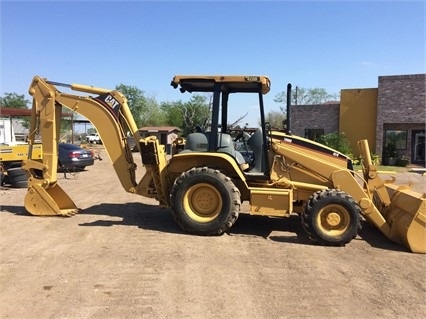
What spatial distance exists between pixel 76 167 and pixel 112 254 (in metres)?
14.3

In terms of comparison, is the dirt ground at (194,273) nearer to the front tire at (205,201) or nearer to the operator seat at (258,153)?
the front tire at (205,201)

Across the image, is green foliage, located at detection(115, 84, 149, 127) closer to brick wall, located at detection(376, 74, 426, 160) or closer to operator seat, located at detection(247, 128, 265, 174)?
brick wall, located at detection(376, 74, 426, 160)

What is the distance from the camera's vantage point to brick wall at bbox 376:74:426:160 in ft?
88.5

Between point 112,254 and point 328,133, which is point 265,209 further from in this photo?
point 328,133

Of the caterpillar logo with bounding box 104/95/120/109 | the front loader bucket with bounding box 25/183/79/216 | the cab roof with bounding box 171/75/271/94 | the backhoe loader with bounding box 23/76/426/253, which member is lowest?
the front loader bucket with bounding box 25/183/79/216

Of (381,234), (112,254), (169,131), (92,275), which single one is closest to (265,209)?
(381,234)

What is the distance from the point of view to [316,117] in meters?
31.1

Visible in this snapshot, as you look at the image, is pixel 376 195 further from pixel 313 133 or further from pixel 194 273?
pixel 313 133

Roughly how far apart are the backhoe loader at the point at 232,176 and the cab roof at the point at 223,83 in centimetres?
2

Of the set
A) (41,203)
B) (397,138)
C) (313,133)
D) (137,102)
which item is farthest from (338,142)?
(137,102)

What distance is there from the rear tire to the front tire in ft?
4.09

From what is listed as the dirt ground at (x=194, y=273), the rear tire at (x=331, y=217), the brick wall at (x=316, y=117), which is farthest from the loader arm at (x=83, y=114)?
the brick wall at (x=316, y=117)

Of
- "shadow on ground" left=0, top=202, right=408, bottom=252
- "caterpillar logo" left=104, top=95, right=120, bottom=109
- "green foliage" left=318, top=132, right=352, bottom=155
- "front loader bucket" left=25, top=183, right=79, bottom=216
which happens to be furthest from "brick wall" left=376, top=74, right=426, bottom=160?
"front loader bucket" left=25, top=183, right=79, bottom=216

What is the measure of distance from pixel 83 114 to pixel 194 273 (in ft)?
15.6
